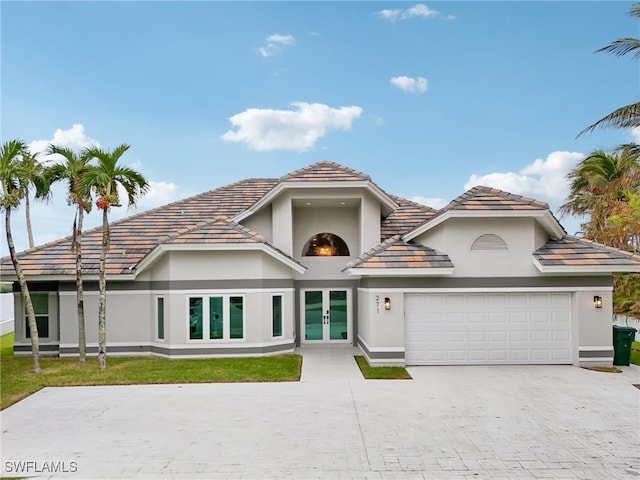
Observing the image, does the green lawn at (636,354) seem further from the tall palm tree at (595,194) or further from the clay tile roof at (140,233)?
the clay tile roof at (140,233)

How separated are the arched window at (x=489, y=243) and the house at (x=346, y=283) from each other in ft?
0.14

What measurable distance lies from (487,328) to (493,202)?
393 cm

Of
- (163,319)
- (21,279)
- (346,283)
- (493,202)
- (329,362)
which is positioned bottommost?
(329,362)

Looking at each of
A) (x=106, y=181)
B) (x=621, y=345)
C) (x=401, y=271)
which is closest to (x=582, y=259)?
(x=621, y=345)

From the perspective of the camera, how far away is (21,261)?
14516mm

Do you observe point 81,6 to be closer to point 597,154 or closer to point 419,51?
point 419,51

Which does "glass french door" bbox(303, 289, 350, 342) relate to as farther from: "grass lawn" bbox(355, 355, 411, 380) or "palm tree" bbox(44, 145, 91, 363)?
"palm tree" bbox(44, 145, 91, 363)

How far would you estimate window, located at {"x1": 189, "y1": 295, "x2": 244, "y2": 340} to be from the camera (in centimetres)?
1363

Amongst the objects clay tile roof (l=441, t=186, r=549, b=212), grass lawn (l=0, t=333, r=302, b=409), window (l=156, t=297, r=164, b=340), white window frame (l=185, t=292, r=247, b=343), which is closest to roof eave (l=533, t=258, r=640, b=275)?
clay tile roof (l=441, t=186, r=549, b=212)

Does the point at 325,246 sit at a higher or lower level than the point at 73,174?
lower

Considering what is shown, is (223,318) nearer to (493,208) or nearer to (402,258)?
(402,258)

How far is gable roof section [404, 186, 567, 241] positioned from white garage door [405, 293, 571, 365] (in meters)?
2.26

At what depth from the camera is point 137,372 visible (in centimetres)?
1185

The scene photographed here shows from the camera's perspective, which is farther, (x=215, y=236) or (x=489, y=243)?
(x=215, y=236)
